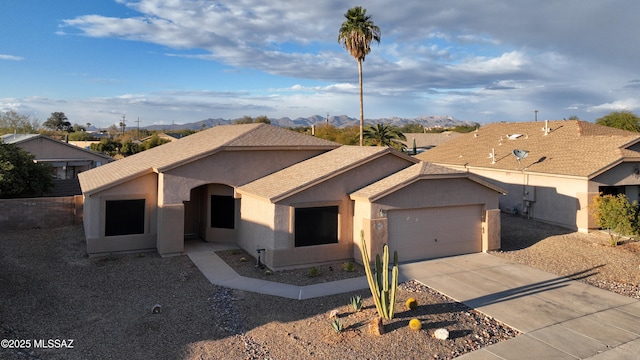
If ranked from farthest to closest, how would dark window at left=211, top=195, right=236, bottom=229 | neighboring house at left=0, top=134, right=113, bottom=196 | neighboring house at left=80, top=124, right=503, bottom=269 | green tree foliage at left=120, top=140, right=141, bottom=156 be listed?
green tree foliage at left=120, top=140, right=141, bottom=156 → neighboring house at left=0, top=134, right=113, bottom=196 → dark window at left=211, top=195, right=236, bottom=229 → neighboring house at left=80, top=124, right=503, bottom=269

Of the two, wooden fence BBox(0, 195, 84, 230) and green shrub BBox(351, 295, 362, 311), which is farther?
wooden fence BBox(0, 195, 84, 230)

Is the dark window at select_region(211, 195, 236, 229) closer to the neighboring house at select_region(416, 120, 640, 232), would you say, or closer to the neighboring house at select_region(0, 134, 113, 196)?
the neighboring house at select_region(416, 120, 640, 232)

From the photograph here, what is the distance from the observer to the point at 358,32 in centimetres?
3428

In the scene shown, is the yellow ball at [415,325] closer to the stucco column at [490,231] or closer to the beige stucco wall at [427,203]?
the beige stucco wall at [427,203]

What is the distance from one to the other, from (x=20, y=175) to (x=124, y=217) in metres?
10.6

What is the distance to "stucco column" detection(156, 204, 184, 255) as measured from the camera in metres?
17.0

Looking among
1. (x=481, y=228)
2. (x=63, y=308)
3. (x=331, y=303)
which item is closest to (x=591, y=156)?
(x=481, y=228)

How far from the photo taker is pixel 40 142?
39594 millimetres

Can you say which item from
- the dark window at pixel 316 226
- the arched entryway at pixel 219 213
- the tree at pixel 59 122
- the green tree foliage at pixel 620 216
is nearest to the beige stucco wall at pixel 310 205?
the dark window at pixel 316 226

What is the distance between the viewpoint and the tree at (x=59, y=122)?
127m

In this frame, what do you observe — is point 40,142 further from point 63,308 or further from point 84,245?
point 63,308

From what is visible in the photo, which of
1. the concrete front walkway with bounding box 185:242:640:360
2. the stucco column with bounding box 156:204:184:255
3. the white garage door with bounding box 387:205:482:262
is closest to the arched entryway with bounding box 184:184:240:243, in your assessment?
the concrete front walkway with bounding box 185:242:640:360

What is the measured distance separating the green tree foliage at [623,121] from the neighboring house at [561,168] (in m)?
25.1

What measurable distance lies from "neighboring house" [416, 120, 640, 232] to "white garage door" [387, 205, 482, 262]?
7.95 m
